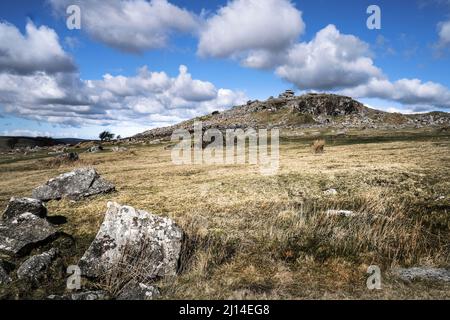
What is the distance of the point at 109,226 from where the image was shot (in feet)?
42.1

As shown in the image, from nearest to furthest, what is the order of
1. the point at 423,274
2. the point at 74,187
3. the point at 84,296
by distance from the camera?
1. the point at 84,296
2. the point at 423,274
3. the point at 74,187

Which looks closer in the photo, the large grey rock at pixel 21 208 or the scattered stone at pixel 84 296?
the scattered stone at pixel 84 296

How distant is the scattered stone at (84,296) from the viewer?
10.5 metres

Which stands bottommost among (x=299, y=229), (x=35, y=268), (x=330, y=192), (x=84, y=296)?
(x=84, y=296)

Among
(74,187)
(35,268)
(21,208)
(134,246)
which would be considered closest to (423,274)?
(134,246)

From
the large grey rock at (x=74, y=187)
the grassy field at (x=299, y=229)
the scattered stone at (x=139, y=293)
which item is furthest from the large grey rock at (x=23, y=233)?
the large grey rock at (x=74, y=187)

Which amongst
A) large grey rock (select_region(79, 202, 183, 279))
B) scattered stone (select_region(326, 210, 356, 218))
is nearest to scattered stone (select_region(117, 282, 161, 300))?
large grey rock (select_region(79, 202, 183, 279))

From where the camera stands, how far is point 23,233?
47.9ft

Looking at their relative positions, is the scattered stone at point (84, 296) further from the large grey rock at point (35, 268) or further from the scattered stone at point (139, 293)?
the large grey rock at point (35, 268)

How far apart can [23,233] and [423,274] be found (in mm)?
14865

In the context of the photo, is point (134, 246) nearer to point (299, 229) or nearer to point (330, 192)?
point (299, 229)

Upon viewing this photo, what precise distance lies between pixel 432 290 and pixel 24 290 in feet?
40.2

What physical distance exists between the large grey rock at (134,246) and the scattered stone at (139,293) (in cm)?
80

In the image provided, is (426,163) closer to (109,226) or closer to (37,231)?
(109,226)
